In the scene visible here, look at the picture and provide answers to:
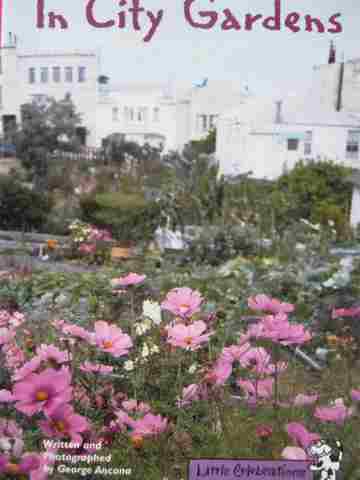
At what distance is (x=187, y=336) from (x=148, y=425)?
0.23 meters

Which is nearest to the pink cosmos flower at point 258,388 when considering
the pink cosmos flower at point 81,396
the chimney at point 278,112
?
the pink cosmos flower at point 81,396

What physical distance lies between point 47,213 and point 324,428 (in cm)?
395

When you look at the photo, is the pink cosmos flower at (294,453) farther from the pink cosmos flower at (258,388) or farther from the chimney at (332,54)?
the chimney at (332,54)

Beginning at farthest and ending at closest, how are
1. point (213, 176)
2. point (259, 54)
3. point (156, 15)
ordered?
point (213, 176) → point (259, 54) → point (156, 15)

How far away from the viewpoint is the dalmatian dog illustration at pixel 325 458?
1.45 m

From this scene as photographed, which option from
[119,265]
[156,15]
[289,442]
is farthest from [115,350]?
[119,265]

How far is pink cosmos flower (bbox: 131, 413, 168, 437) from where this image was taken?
54.2 inches

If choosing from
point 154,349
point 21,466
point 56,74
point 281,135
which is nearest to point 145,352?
point 154,349

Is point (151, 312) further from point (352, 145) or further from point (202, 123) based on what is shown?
point (352, 145)

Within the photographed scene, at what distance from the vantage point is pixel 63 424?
1.24 m

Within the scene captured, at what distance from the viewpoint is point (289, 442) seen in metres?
1.45

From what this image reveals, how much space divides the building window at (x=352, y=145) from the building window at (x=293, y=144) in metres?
0.26

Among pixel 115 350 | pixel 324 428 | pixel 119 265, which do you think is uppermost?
pixel 115 350

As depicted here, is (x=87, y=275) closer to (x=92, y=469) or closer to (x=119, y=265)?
(x=119, y=265)
